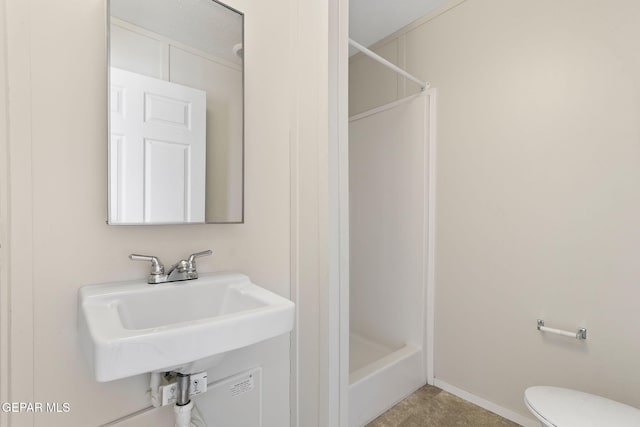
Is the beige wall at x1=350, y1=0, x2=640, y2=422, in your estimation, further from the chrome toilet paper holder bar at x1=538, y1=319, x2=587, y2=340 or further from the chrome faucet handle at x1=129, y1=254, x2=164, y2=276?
the chrome faucet handle at x1=129, y1=254, x2=164, y2=276

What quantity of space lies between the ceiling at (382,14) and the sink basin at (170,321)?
1.85 metres

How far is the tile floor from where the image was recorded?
151cm

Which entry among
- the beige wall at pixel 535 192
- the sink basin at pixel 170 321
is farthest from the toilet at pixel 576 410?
the sink basin at pixel 170 321

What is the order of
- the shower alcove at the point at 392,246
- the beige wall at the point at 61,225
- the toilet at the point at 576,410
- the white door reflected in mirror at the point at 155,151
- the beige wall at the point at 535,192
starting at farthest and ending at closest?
the shower alcove at the point at 392,246 → the beige wall at the point at 535,192 → the toilet at the point at 576,410 → the white door reflected in mirror at the point at 155,151 → the beige wall at the point at 61,225

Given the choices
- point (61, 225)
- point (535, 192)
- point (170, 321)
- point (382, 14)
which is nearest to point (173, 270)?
point (170, 321)

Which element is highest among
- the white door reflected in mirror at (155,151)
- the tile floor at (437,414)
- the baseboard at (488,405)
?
the white door reflected in mirror at (155,151)

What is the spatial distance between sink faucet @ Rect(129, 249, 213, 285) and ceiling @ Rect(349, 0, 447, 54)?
1.82m

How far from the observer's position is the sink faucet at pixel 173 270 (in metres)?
0.91

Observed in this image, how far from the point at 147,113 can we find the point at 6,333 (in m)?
0.71

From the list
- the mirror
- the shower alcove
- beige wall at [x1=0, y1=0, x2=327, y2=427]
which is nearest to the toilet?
the shower alcove

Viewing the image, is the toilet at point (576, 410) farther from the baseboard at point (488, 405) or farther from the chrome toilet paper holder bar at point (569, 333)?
the baseboard at point (488, 405)

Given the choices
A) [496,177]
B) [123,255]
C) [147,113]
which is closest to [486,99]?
[496,177]

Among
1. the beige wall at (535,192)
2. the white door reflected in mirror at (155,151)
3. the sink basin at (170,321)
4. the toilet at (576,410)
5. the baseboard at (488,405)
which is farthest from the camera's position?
the baseboard at (488,405)

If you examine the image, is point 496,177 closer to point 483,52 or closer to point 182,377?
point 483,52
